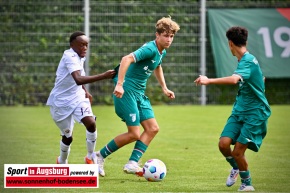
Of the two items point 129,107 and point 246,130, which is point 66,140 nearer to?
point 129,107

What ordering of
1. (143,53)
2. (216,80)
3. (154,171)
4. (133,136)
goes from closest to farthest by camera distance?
(216,80)
(154,171)
(143,53)
(133,136)

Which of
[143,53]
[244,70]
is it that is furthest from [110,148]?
[244,70]

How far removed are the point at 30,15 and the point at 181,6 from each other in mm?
4310

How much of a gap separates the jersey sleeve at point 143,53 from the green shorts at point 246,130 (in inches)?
54.3

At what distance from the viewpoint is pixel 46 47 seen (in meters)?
21.2

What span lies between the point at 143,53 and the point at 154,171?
1.43m

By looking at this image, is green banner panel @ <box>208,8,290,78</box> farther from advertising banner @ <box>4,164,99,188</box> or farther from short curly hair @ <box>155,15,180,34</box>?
advertising banner @ <box>4,164,99,188</box>

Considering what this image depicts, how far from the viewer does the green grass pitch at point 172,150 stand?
8.80 m

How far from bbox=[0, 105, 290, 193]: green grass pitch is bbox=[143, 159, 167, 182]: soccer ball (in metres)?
0.12

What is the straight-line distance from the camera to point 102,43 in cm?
2142

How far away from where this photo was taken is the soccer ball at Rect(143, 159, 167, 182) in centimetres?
892

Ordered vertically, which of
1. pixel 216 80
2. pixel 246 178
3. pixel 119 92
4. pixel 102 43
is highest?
pixel 216 80

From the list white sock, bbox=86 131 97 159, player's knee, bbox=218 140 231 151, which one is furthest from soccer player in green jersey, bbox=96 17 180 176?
player's knee, bbox=218 140 231 151

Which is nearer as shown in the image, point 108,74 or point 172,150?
point 108,74
